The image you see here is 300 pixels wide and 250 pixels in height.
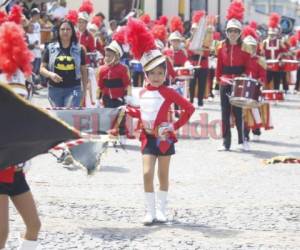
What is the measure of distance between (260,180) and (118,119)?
2.25 meters

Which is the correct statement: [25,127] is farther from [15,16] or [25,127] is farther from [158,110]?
[158,110]

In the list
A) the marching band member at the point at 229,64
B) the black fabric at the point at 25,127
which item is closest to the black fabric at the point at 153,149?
the black fabric at the point at 25,127

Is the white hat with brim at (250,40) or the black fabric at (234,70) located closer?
the black fabric at (234,70)

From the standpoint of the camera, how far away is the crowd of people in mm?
7375

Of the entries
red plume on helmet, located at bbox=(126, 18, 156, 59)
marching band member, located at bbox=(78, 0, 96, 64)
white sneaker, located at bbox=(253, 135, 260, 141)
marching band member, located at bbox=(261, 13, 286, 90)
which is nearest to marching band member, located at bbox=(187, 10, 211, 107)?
marching band member, located at bbox=(78, 0, 96, 64)

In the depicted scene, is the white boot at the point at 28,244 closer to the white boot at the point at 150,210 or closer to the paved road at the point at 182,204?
the paved road at the point at 182,204

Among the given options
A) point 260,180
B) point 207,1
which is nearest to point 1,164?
point 260,180

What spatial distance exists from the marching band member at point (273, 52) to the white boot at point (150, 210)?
48.7 ft

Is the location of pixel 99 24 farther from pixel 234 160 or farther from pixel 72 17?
pixel 234 160

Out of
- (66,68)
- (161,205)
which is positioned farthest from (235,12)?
(161,205)

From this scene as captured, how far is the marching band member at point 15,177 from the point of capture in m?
5.25

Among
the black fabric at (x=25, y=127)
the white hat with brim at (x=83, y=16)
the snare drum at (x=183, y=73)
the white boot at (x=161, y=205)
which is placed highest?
the black fabric at (x=25, y=127)

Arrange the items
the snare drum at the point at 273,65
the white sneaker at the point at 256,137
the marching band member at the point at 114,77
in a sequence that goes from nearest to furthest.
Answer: the marching band member at the point at 114,77 < the white sneaker at the point at 256,137 < the snare drum at the point at 273,65

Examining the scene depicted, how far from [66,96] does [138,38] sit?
9.17ft
